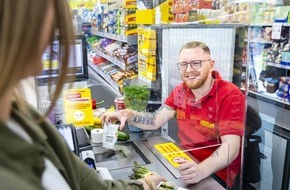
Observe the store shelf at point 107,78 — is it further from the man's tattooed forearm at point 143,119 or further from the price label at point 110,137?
the price label at point 110,137

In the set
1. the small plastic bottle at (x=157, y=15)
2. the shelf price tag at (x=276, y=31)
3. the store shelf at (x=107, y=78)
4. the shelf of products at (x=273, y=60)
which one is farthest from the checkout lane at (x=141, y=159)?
the shelf price tag at (x=276, y=31)

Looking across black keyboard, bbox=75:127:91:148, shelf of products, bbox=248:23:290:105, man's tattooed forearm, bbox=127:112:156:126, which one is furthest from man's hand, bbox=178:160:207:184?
shelf of products, bbox=248:23:290:105

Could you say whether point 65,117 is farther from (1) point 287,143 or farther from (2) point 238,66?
(1) point 287,143

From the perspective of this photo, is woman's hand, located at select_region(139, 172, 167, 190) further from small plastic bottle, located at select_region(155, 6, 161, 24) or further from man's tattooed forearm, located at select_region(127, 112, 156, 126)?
small plastic bottle, located at select_region(155, 6, 161, 24)

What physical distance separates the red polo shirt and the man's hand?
0.19 meters

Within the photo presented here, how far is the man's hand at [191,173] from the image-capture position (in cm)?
128

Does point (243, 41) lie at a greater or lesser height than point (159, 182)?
greater

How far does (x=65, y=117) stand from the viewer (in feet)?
5.69

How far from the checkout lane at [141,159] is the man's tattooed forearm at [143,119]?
7cm

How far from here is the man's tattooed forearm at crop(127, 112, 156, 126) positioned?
193cm

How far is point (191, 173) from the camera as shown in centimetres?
129

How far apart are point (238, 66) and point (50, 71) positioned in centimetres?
149

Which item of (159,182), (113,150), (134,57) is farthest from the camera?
(134,57)

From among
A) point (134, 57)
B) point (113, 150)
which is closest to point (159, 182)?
point (113, 150)
